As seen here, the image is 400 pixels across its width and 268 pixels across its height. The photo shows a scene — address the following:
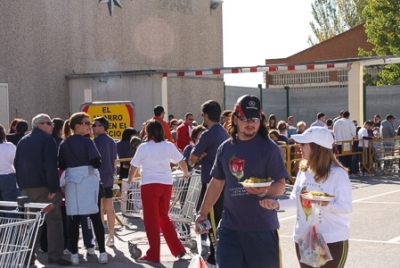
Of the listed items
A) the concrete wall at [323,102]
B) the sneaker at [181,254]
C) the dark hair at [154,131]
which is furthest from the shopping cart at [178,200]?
the concrete wall at [323,102]

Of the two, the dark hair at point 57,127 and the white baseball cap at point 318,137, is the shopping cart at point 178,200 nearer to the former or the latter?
the dark hair at point 57,127

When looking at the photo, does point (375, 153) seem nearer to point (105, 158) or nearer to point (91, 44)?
point (91, 44)

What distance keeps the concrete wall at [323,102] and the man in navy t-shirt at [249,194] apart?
1009 inches

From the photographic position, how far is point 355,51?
58312 mm

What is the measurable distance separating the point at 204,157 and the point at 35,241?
3.70 meters

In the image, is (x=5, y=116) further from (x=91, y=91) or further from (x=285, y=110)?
(x=285, y=110)

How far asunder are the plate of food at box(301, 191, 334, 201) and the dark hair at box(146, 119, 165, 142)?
161 inches

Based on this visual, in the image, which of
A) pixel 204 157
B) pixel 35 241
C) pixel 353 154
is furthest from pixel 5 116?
pixel 35 241

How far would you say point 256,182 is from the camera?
228 inches

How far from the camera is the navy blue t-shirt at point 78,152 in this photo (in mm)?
9484

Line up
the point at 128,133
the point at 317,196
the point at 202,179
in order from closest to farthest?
the point at 317,196 < the point at 202,179 < the point at 128,133

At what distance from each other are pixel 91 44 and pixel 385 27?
71.4ft

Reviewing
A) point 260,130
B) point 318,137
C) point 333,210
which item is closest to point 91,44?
point 260,130

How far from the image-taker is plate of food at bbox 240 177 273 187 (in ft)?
18.9
